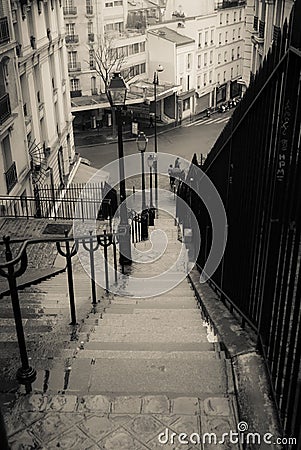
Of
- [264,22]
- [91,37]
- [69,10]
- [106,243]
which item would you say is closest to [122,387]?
[106,243]

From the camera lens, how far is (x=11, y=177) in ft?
52.0

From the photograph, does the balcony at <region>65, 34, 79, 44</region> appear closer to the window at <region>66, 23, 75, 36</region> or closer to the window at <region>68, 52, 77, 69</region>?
the window at <region>66, 23, 75, 36</region>

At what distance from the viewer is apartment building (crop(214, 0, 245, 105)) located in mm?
44812

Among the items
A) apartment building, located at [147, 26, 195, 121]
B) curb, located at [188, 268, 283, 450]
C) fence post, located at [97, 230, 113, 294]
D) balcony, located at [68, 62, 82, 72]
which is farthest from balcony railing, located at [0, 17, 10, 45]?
apartment building, located at [147, 26, 195, 121]

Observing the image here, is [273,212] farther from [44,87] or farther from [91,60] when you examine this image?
[91,60]

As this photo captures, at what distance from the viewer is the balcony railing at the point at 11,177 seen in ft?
50.8

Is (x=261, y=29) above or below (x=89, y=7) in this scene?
below

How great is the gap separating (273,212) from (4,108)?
13672 mm

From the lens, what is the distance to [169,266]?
35.8 feet

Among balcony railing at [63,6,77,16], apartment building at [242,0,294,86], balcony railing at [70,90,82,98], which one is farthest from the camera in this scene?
balcony railing at [70,90,82,98]

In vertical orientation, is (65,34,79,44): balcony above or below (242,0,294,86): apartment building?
below

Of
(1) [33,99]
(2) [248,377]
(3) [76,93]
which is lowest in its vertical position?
(3) [76,93]

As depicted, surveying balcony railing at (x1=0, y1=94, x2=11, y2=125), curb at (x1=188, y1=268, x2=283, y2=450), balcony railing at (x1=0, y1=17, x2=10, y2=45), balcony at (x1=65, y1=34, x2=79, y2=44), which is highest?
balcony railing at (x1=0, y1=17, x2=10, y2=45)

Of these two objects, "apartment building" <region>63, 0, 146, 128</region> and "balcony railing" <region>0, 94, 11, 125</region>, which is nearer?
"balcony railing" <region>0, 94, 11, 125</region>
